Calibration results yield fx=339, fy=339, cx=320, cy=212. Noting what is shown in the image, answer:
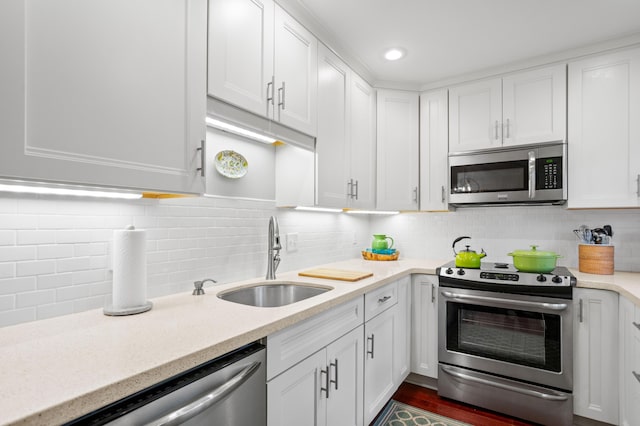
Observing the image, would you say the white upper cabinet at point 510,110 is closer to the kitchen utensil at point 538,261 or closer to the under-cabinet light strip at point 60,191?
the kitchen utensil at point 538,261

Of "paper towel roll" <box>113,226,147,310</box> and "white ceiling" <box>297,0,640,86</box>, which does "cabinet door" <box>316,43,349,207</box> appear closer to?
"white ceiling" <box>297,0,640,86</box>

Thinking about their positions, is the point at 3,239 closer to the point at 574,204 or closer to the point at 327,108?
the point at 327,108

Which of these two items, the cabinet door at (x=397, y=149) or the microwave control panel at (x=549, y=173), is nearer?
the microwave control panel at (x=549, y=173)

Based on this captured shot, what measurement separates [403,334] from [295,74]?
1890mm

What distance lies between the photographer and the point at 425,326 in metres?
2.52

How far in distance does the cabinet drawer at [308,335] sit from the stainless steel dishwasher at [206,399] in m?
0.07

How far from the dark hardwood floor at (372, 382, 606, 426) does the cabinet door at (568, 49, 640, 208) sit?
146 cm

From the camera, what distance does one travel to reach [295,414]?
4.18 feet

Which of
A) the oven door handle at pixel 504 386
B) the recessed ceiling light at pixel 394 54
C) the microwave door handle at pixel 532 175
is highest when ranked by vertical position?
the recessed ceiling light at pixel 394 54

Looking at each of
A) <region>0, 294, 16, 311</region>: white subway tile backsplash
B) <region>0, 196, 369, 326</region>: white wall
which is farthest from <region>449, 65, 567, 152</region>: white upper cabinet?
<region>0, 294, 16, 311</region>: white subway tile backsplash

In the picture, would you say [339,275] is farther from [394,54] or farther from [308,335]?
[394,54]

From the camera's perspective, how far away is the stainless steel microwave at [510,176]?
239cm

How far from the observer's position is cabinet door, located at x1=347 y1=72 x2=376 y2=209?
2.49m

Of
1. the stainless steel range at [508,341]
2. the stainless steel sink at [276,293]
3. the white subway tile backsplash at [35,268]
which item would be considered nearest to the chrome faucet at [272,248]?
the stainless steel sink at [276,293]
